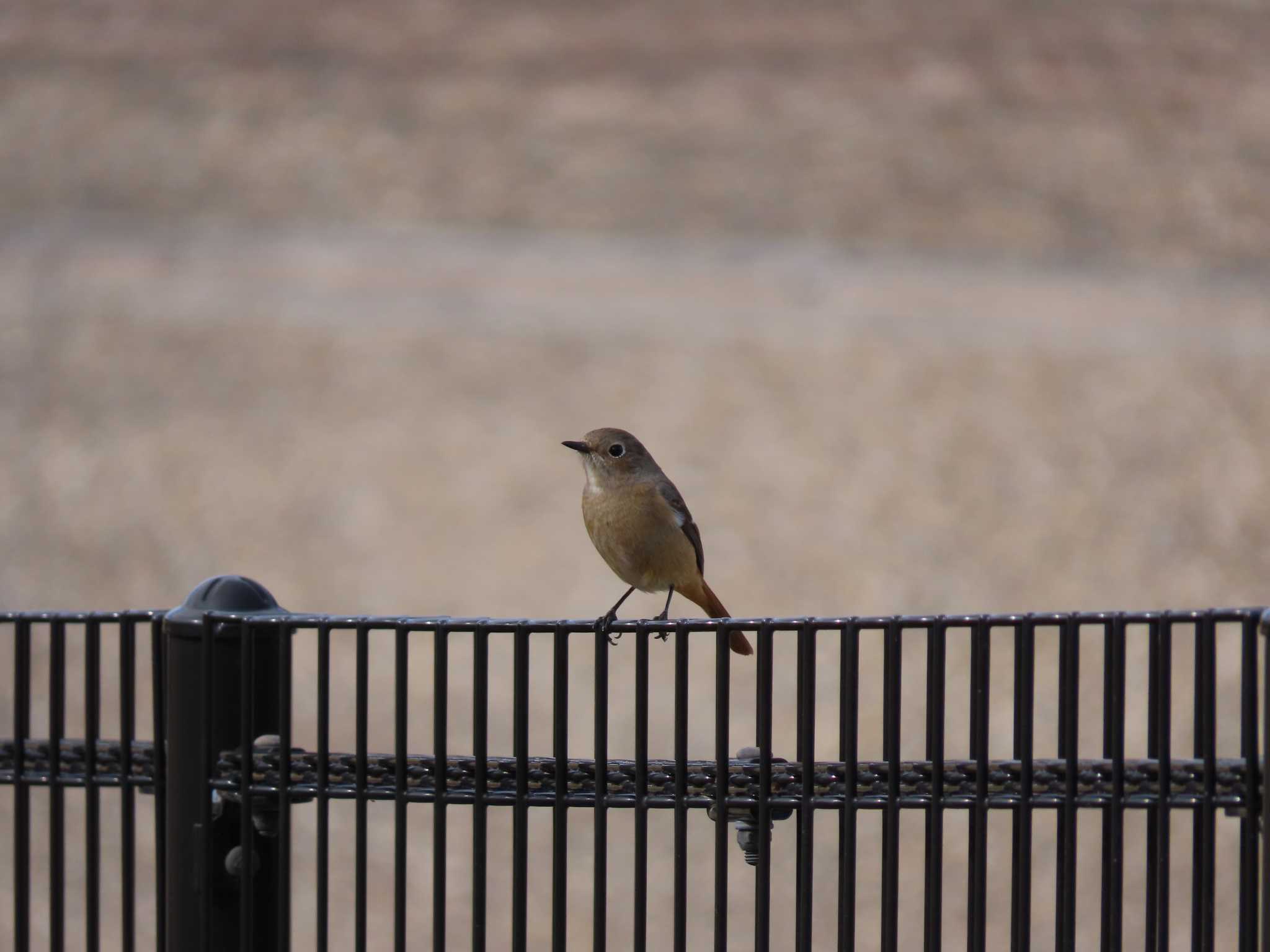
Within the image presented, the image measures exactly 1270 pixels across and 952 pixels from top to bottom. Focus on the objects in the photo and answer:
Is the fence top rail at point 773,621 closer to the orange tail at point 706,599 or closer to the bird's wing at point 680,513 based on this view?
the bird's wing at point 680,513

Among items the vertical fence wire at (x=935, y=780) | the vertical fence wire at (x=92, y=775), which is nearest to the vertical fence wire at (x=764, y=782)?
the vertical fence wire at (x=935, y=780)

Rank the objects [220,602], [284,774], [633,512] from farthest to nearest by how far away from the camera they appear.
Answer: [633,512] < [220,602] < [284,774]

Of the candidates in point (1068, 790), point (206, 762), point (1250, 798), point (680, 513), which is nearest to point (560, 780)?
point (206, 762)

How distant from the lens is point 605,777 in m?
2.39

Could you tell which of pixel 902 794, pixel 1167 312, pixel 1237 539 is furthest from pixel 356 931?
pixel 1167 312

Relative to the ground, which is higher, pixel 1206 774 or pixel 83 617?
pixel 83 617

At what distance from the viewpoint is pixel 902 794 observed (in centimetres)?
231

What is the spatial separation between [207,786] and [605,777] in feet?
2.63

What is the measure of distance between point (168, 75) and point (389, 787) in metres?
7.73

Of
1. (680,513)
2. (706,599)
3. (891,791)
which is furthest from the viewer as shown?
(706,599)

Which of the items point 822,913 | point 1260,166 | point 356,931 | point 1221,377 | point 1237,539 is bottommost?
point 822,913

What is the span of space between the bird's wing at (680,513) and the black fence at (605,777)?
3.84 feet

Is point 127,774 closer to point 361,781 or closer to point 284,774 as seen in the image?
point 284,774

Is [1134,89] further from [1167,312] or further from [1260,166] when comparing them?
[1167,312]
